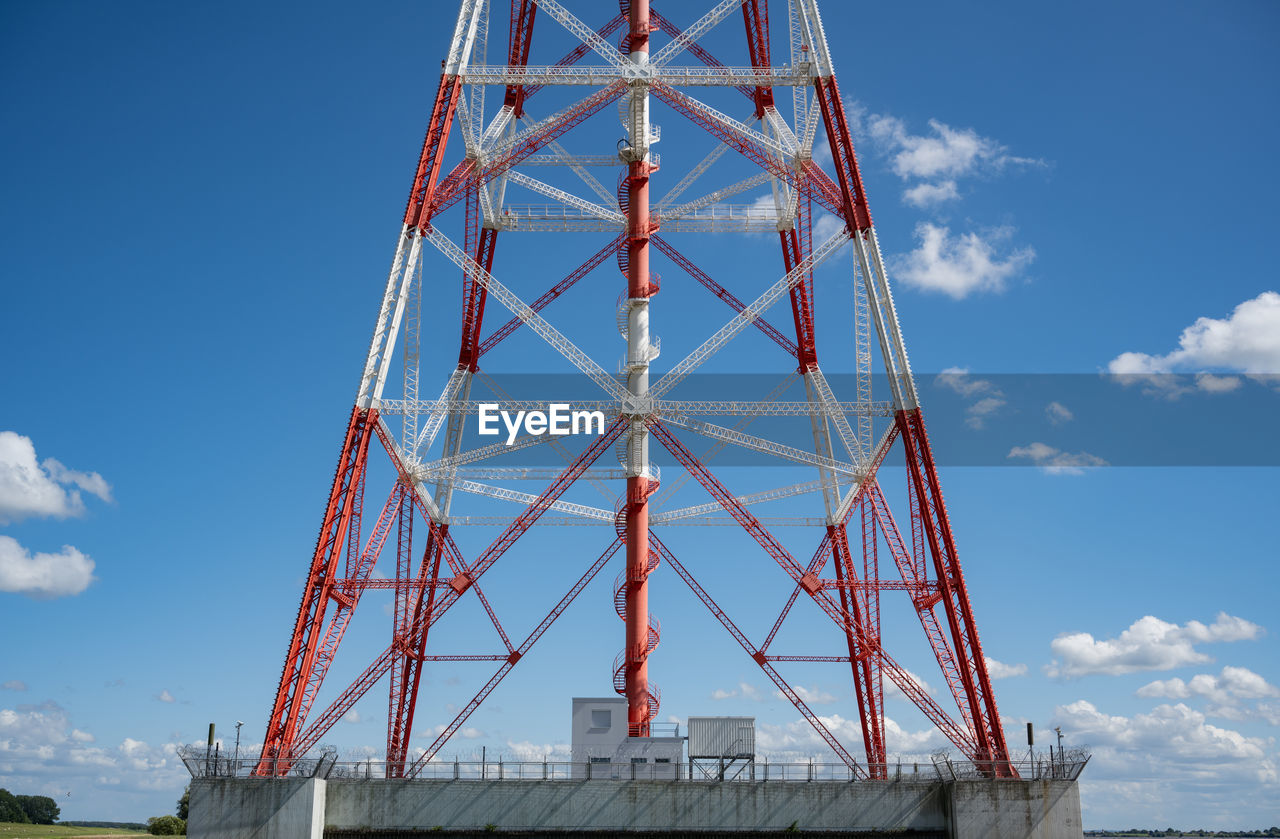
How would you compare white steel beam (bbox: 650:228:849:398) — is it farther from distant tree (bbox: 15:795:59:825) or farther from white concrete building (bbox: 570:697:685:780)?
distant tree (bbox: 15:795:59:825)

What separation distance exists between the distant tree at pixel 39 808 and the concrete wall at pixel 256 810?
4457 inches

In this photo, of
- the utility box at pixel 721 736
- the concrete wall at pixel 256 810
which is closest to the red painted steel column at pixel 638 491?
the utility box at pixel 721 736

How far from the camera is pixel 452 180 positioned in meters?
42.5

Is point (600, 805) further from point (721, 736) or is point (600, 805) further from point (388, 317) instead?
point (388, 317)

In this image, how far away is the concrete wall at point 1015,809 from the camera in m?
31.2

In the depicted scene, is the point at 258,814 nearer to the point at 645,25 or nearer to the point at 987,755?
the point at 987,755

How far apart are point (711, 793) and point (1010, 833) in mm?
7722

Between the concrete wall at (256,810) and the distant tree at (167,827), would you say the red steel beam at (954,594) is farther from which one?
the distant tree at (167,827)

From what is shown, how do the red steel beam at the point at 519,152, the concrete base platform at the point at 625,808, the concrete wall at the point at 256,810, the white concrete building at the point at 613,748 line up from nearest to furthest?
the concrete wall at the point at 256,810 < the concrete base platform at the point at 625,808 < the white concrete building at the point at 613,748 < the red steel beam at the point at 519,152

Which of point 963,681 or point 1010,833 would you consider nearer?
point 1010,833

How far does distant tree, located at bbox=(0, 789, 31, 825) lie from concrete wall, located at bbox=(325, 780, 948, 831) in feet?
331

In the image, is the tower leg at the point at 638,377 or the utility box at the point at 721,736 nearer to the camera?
the utility box at the point at 721,736

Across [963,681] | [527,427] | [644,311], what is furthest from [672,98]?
[963,681]

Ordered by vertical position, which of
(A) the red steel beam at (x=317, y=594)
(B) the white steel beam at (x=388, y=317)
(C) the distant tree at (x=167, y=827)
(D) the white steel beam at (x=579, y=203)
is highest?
(D) the white steel beam at (x=579, y=203)
